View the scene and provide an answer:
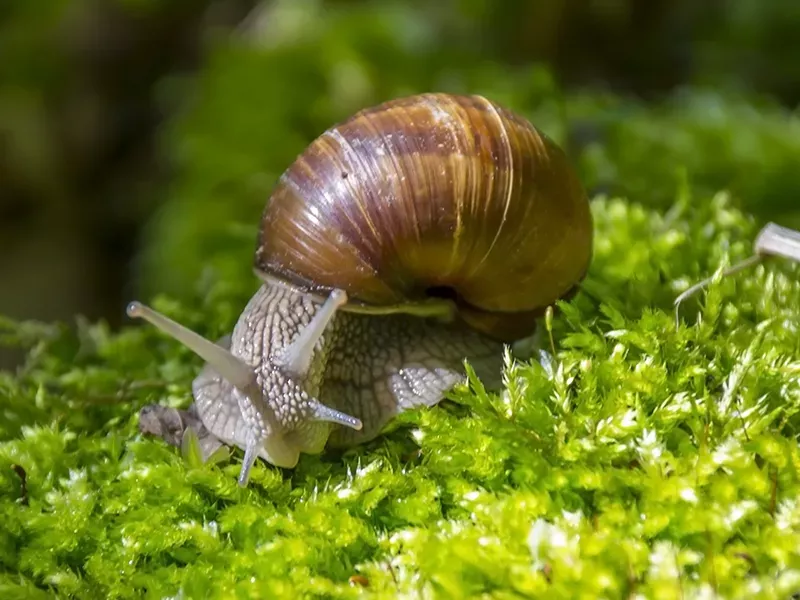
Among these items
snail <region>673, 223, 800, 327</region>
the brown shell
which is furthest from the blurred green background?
the brown shell

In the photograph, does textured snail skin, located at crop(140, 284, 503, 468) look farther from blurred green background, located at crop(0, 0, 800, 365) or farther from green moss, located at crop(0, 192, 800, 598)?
blurred green background, located at crop(0, 0, 800, 365)

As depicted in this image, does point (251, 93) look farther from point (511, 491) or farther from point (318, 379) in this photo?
point (511, 491)

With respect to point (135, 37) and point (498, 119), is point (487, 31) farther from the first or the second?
point (498, 119)

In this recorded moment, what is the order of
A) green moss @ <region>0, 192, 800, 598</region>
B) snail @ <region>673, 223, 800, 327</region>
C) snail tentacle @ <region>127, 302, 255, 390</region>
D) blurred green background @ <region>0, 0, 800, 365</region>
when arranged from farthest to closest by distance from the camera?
1. blurred green background @ <region>0, 0, 800, 365</region>
2. snail @ <region>673, 223, 800, 327</region>
3. snail tentacle @ <region>127, 302, 255, 390</region>
4. green moss @ <region>0, 192, 800, 598</region>

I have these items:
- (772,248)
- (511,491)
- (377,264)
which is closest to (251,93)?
(377,264)

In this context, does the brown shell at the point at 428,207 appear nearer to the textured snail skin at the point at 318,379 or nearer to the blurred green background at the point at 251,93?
the textured snail skin at the point at 318,379

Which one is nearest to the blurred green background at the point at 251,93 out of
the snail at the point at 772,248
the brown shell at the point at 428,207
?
the snail at the point at 772,248

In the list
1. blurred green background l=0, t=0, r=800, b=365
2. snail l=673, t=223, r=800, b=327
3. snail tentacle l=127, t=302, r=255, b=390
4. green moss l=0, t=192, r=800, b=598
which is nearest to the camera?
green moss l=0, t=192, r=800, b=598
